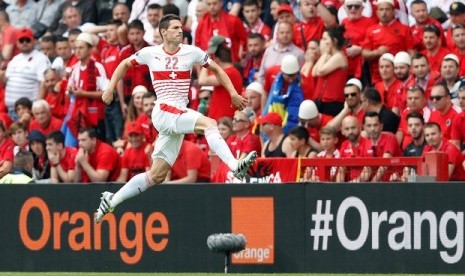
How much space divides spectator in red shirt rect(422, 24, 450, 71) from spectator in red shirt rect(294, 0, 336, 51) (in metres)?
2.01

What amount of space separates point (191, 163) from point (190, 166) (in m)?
0.04

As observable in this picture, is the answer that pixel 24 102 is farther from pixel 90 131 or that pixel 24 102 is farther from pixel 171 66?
pixel 171 66

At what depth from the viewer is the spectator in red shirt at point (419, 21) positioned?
1988 centimetres

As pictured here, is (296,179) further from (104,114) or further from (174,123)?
(104,114)

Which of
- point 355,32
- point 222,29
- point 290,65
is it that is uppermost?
point 222,29

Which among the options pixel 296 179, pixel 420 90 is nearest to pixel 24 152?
pixel 296 179

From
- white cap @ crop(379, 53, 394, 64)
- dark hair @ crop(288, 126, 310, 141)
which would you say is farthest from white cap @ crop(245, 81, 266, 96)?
dark hair @ crop(288, 126, 310, 141)

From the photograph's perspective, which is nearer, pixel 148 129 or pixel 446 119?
pixel 446 119

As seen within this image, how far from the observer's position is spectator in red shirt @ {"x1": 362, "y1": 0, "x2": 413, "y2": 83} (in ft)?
65.6

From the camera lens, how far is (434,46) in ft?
63.4


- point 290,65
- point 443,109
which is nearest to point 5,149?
point 290,65

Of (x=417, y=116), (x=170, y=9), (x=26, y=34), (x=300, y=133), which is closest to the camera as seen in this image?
(x=417, y=116)

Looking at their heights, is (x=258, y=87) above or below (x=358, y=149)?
above

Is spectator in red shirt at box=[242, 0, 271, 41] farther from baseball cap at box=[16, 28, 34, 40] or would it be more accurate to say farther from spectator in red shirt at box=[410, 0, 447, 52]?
baseball cap at box=[16, 28, 34, 40]
